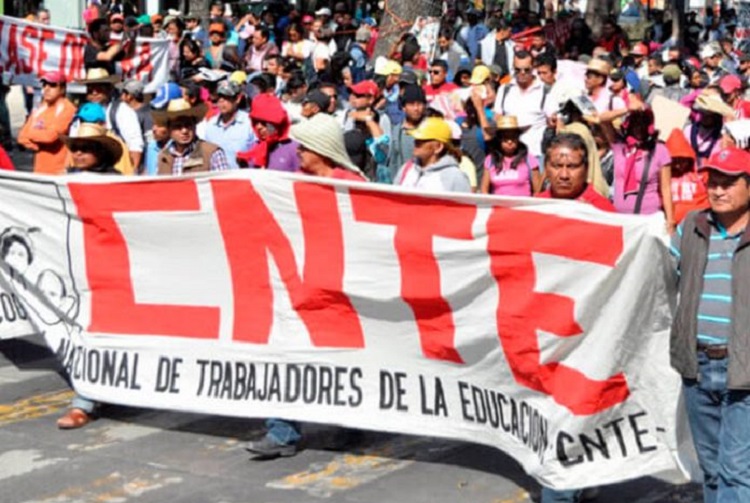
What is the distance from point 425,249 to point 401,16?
50.2ft

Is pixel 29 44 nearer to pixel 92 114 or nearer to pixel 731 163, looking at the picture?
pixel 92 114

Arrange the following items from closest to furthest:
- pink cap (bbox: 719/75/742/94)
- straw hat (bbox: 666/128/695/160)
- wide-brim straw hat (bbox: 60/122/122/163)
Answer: wide-brim straw hat (bbox: 60/122/122/163) < straw hat (bbox: 666/128/695/160) < pink cap (bbox: 719/75/742/94)

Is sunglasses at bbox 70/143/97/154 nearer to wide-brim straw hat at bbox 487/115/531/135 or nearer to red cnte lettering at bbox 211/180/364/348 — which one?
red cnte lettering at bbox 211/180/364/348

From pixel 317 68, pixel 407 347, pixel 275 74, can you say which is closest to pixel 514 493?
pixel 407 347

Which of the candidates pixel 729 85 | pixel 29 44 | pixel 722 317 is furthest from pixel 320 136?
pixel 29 44

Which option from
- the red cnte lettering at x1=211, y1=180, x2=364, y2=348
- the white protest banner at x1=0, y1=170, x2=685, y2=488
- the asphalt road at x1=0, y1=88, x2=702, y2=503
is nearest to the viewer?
the white protest banner at x1=0, y1=170, x2=685, y2=488

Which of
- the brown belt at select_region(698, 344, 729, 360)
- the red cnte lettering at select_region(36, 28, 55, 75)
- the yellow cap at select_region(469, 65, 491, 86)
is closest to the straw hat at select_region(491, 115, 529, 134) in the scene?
the brown belt at select_region(698, 344, 729, 360)

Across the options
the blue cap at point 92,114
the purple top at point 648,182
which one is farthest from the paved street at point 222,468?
the purple top at point 648,182

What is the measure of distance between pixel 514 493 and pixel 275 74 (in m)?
10.2

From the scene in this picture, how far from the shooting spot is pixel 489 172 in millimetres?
10344

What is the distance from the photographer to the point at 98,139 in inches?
347

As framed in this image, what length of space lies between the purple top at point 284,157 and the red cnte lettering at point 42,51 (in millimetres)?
8210

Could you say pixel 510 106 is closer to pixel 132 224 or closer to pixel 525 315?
pixel 132 224

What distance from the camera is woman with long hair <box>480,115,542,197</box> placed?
1022 centimetres
